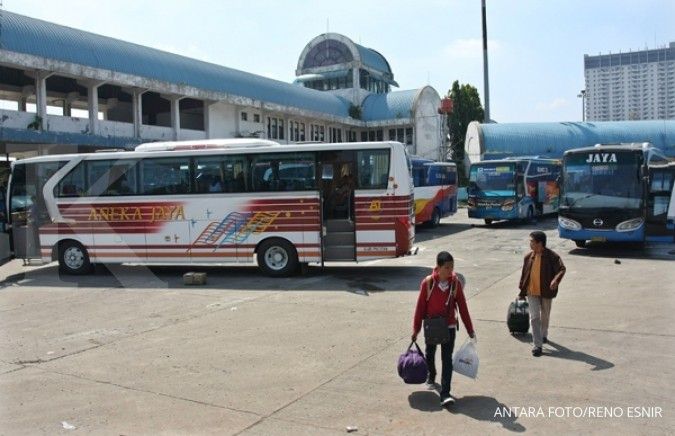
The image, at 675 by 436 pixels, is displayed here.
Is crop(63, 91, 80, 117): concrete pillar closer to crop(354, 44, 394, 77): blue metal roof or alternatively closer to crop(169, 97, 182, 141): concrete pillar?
crop(169, 97, 182, 141): concrete pillar

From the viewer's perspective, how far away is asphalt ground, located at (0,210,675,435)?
5172 mm

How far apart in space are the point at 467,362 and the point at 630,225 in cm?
1233

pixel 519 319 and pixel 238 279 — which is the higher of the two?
pixel 519 319

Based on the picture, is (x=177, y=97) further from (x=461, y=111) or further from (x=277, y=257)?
(x=461, y=111)

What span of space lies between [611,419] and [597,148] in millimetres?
13740

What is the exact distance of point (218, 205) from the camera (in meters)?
13.8

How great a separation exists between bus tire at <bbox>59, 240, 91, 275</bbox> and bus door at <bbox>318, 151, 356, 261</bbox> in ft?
19.7

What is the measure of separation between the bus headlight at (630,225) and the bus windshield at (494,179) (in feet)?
32.4

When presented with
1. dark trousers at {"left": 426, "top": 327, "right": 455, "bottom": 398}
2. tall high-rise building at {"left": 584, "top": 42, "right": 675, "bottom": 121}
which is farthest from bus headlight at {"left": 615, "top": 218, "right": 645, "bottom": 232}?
tall high-rise building at {"left": 584, "top": 42, "right": 675, "bottom": 121}

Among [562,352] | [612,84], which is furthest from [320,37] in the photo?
[612,84]

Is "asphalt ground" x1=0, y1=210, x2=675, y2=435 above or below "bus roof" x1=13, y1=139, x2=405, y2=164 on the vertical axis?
below

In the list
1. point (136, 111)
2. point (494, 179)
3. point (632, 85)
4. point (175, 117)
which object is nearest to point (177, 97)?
point (175, 117)

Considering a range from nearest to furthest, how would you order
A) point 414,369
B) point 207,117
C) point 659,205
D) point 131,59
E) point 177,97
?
point 414,369, point 659,205, point 131,59, point 177,97, point 207,117

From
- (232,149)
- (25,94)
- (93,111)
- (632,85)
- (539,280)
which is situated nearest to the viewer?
(539,280)
